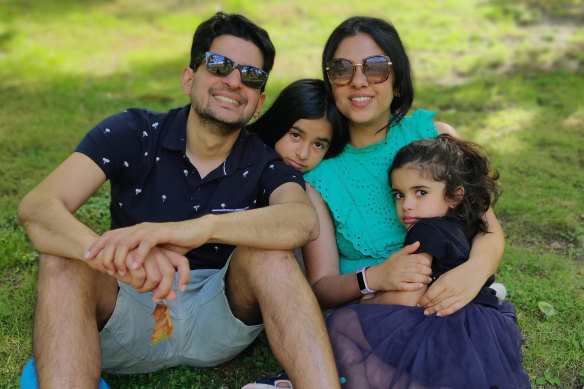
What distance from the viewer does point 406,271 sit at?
2.80 m

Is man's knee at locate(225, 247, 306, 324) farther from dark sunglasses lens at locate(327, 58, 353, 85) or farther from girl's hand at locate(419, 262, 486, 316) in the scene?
dark sunglasses lens at locate(327, 58, 353, 85)

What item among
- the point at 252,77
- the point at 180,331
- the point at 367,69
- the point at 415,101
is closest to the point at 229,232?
the point at 180,331

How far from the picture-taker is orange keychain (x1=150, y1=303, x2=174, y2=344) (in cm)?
257

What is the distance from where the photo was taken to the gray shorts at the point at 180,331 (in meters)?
2.78

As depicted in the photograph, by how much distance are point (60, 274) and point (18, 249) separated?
74.0 inches

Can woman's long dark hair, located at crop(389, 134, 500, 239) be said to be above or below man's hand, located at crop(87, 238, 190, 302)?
above

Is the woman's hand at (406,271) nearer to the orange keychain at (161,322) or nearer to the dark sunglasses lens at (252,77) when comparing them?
the orange keychain at (161,322)

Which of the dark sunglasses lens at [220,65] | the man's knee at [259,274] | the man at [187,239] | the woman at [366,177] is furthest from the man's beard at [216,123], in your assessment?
the man's knee at [259,274]

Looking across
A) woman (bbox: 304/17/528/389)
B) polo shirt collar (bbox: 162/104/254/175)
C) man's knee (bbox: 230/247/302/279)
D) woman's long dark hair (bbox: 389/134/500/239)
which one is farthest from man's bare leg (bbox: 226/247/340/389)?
woman's long dark hair (bbox: 389/134/500/239)

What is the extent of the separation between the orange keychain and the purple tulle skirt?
0.77m

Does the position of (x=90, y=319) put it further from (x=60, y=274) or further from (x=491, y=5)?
(x=491, y=5)

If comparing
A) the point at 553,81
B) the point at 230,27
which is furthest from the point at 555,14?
the point at 230,27

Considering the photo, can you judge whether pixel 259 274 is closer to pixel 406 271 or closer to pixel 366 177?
pixel 406 271

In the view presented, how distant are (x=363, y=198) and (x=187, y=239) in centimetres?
122
